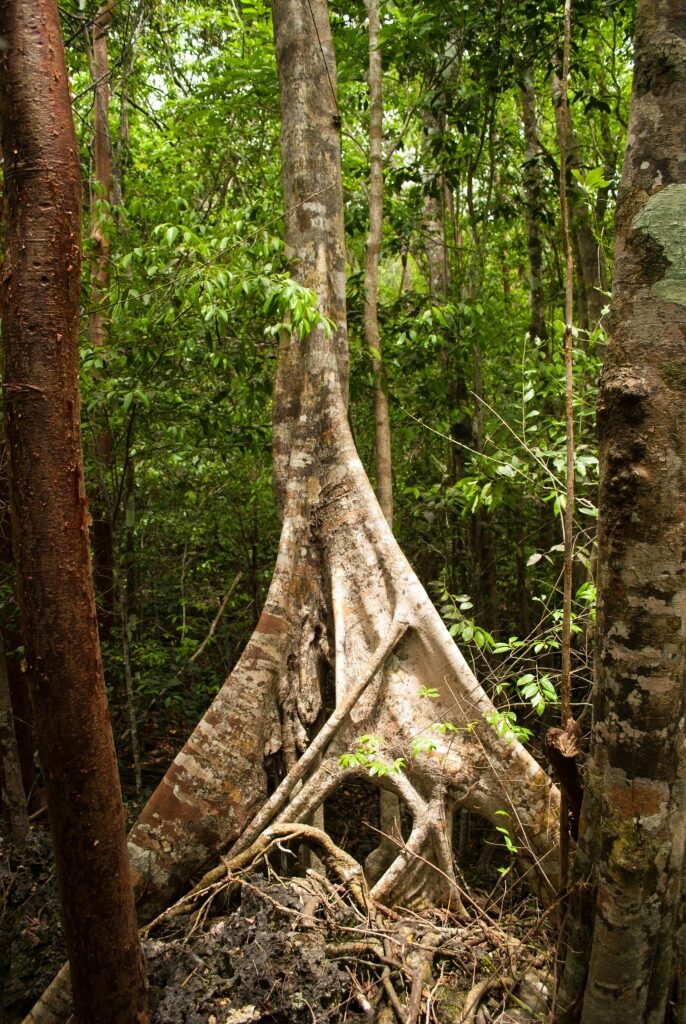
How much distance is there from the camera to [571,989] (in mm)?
2391

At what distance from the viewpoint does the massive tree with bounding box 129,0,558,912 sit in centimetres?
369

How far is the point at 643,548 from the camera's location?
205 cm

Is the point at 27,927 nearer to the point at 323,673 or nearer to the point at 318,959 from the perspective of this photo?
the point at 318,959

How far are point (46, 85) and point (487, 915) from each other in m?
3.90

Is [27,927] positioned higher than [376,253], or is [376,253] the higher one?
[376,253]

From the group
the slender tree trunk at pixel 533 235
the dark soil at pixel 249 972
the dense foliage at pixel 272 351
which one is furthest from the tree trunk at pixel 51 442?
the slender tree trunk at pixel 533 235

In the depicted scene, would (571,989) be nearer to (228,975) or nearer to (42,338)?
(228,975)

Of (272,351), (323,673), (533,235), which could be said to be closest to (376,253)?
(272,351)

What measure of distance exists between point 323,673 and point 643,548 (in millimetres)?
→ 2740

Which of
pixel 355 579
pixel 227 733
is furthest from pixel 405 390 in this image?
pixel 227 733

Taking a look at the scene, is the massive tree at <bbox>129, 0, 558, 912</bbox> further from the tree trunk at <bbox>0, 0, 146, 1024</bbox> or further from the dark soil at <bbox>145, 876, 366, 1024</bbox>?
the tree trunk at <bbox>0, 0, 146, 1024</bbox>

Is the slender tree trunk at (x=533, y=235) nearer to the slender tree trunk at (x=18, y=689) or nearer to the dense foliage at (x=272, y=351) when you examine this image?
the dense foliage at (x=272, y=351)

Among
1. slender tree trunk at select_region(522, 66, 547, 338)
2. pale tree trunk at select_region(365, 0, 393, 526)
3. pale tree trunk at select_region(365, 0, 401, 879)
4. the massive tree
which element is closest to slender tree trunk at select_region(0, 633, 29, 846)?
the massive tree

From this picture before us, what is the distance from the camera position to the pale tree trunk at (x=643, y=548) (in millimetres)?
2014
